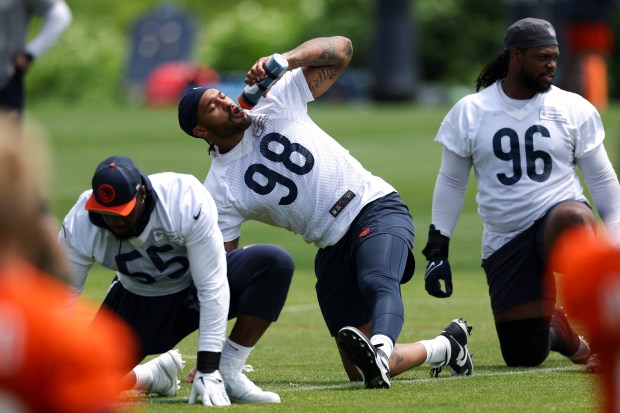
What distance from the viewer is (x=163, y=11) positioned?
46688 millimetres

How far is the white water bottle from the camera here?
652cm

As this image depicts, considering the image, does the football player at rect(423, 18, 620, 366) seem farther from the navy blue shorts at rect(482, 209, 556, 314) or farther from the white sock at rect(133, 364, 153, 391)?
the white sock at rect(133, 364, 153, 391)

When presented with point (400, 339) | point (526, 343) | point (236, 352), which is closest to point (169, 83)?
point (400, 339)

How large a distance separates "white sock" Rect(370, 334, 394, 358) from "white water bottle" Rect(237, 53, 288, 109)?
4.52 feet

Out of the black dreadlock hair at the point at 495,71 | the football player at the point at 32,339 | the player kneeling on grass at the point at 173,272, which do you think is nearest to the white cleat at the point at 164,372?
the player kneeling on grass at the point at 173,272

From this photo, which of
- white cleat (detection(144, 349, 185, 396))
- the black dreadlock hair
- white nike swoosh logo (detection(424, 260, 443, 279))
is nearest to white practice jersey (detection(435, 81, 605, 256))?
the black dreadlock hair

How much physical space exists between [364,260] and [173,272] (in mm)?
1065

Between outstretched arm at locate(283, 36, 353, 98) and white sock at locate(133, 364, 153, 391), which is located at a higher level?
outstretched arm at locate(283, 36, 353, 98)

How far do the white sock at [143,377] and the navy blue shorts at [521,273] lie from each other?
2153 millimetres

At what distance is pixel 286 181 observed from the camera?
6516mm

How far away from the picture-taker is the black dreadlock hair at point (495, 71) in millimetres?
7230

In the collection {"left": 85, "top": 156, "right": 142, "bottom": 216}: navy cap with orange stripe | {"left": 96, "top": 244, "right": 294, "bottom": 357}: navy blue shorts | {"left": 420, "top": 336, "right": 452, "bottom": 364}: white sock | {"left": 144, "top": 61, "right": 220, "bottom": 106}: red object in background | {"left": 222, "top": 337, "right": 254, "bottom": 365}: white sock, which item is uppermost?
{"left": 85, "top": 156, "right": 142, "bottom": 216}: navy cap with orange stripe

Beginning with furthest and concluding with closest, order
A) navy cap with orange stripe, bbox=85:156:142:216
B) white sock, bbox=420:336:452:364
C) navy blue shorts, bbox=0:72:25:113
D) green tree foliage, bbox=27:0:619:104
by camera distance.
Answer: green tree foliage, bbox=27:0:619:104, navy blue shorts, bbox=0:72:25:113, white sock, bbox=420:336:452:364, navy cap with orange stripe, bbox=85:156:142:216

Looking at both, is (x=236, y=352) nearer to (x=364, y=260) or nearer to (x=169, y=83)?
(x=364, y=260)
